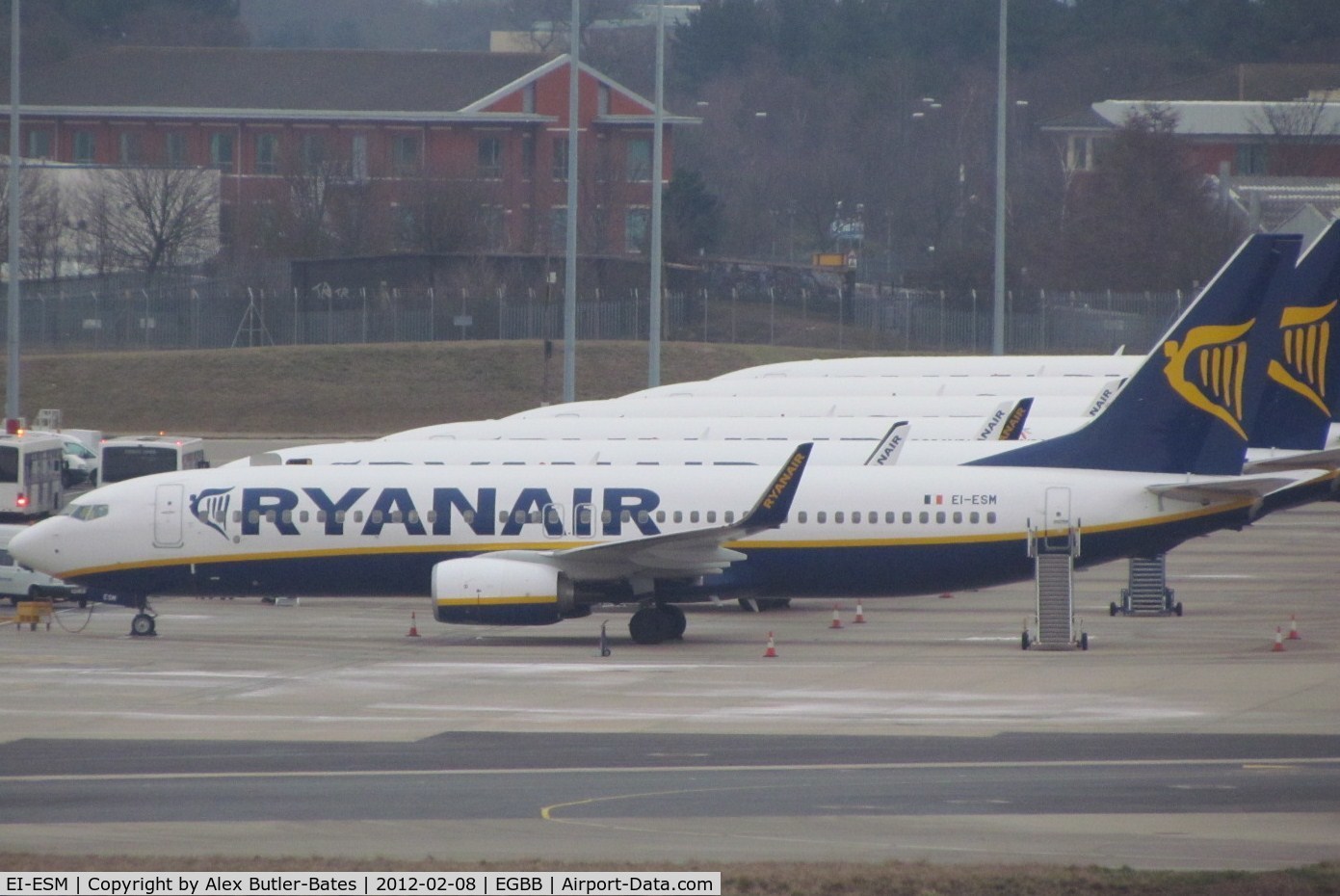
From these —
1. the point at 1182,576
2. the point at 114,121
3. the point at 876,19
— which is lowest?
the point at 1182,576

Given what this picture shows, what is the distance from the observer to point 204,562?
114 feet

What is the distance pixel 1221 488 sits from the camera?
32500mm

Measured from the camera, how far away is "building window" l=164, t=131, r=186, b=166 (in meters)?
116

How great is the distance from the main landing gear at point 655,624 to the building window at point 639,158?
8614 centimetres

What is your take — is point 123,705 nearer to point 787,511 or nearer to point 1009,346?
point 787,511

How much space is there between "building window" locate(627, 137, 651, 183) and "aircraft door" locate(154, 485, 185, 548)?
8529 centimetres

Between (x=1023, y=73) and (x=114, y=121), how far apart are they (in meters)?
72.8

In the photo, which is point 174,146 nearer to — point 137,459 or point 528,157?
point 528,157

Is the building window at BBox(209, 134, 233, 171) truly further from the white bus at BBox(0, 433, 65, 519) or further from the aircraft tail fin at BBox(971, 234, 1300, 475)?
the aircraft tail fin at BBox(971, 234, 1300, 475)

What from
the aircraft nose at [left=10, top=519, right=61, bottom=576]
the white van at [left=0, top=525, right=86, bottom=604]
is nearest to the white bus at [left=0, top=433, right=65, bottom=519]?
the white van at [left=0, top=525, right=86, bottom=604]

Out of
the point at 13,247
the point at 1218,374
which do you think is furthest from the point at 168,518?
the point at 13,247

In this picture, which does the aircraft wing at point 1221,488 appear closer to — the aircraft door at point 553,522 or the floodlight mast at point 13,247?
the aircraft door at point 553,522

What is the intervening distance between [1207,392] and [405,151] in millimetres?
87023

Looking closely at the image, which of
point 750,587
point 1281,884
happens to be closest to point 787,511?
point 750,587
